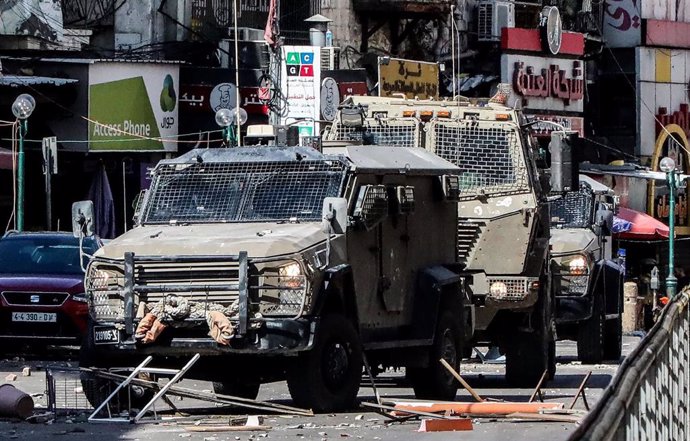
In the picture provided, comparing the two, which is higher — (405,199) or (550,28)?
(550,28)

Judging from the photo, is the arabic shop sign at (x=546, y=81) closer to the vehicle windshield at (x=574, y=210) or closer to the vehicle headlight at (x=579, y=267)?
the vehicle windshield at (x=574, y=210)

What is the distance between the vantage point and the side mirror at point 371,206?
52.4 feet

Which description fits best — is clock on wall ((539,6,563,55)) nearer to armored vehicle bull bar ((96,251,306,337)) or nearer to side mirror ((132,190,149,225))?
side mirror ((132,190,149,225))

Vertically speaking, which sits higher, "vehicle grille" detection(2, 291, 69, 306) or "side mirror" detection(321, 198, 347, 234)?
"side mirror" detection(321, 198, 347, 234)

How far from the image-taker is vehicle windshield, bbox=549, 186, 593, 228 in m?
25.5

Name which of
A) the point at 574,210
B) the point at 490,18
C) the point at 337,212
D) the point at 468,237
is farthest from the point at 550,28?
the point at 337,212

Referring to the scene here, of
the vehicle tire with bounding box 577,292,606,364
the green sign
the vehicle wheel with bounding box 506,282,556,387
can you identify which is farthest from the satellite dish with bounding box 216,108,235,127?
the vehicle wheel with bounding box 506,282,556,387

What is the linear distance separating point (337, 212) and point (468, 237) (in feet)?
13.9

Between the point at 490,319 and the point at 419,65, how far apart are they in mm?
20861

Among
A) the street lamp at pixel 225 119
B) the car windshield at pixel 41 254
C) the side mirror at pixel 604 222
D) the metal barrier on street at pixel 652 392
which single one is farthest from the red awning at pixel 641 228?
the metal barrier on street at pixel 652 392

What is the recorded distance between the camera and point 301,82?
37.3 m

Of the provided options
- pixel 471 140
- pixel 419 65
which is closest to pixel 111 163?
pixel 419 65

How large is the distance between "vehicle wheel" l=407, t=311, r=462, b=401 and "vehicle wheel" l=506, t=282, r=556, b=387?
261 cm

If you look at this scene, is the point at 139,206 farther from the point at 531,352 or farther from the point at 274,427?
the point at 531,352
